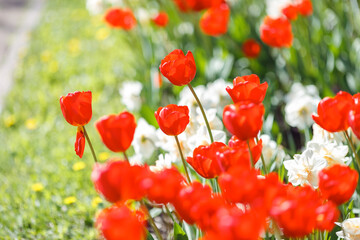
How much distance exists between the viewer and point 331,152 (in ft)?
4.66

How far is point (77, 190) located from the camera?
2.48 meters

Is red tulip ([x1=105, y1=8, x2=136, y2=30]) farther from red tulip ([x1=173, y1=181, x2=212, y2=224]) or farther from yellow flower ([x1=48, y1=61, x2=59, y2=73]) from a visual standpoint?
red tulip ([x1=173, y1=181, x2=212, y2=224])

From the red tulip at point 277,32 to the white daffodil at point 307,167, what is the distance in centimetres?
115

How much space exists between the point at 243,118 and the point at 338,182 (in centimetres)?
24

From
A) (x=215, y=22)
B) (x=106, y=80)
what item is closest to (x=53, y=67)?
(x=106, y=80)

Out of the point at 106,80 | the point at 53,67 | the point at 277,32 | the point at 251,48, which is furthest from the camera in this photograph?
the point at 53,67

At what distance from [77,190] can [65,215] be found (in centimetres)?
28

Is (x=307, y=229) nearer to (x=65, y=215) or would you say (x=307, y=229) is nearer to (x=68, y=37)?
(x=65, y=215)

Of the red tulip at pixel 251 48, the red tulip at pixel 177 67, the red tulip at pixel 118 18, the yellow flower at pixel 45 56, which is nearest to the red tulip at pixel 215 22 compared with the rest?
the red tulip at pixel 251 48

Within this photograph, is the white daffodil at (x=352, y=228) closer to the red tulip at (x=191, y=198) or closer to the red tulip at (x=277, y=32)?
the red tulip at (x=191, y=198)

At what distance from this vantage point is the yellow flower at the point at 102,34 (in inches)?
197

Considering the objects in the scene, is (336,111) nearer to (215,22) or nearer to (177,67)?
(177,67)

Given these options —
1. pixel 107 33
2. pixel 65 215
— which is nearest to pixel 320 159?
pixel 65 215

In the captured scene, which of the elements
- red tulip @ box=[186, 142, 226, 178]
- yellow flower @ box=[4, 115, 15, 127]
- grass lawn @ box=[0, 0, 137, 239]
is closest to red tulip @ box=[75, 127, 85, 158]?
red tulip @ box=[186, 142, 226, 178]
